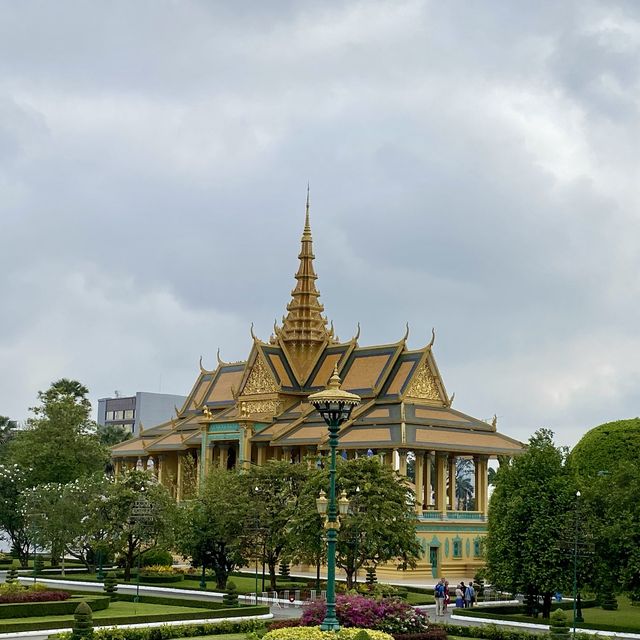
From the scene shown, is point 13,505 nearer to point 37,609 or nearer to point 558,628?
point 37,609

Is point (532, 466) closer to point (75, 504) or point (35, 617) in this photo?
point (35, 617)

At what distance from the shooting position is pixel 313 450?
211 feet

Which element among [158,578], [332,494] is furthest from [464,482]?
[332,494]

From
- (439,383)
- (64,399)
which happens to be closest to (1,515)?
(64,399)

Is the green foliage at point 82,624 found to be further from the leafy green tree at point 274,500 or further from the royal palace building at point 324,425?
the royal palace building at point 324,425

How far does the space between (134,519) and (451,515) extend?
18596mm

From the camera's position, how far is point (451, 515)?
196 feet

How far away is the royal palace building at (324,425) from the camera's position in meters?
59.4

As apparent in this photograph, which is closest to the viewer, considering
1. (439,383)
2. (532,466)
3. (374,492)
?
(532,466)

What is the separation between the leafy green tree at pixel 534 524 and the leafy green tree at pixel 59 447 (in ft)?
109

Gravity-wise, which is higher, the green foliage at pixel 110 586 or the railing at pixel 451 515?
the railing at pixel 451 515

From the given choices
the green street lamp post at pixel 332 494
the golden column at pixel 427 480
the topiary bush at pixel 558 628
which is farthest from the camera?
the golden column at pixel 427 480

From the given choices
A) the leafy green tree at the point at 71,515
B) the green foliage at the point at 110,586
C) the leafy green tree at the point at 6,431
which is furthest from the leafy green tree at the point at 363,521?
the leafy green tree at the point at 6,431

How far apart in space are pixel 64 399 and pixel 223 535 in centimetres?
2446
